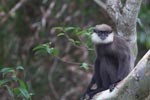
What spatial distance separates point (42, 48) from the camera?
167 inches

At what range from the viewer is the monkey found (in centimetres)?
442

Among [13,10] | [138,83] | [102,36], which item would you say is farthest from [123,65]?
[13,10]

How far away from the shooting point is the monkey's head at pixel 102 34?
4.50 meters

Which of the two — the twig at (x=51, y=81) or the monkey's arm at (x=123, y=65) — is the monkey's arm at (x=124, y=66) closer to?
the monkey's arm at (x=123, y=65)

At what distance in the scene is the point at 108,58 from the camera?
15.3ft

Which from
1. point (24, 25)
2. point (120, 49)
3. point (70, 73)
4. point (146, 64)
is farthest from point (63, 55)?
point (146, 64)

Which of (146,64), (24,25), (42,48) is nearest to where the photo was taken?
(146,64)

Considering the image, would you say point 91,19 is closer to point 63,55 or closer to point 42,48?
point 63,55

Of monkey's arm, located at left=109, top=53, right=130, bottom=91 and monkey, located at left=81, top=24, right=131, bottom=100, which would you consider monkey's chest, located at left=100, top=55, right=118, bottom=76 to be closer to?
monkey, located at left=81, top=24, right=131, bottom=100

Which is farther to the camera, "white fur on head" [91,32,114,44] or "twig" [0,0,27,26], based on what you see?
"twig" [0,0,27,26]

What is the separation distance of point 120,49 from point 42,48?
2.17ft

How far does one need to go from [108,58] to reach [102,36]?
0.21 meters

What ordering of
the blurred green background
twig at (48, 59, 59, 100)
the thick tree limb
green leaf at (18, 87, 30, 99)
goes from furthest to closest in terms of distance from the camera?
the blurred green background
twig at (48, 59, 59, 100)
green leaf at (18, 87, 30, 99)
the thick tree limb

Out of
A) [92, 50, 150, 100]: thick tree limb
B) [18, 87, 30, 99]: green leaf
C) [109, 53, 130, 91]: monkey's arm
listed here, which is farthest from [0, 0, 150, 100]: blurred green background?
[92, 50, 150, 100]: thick tree limb
